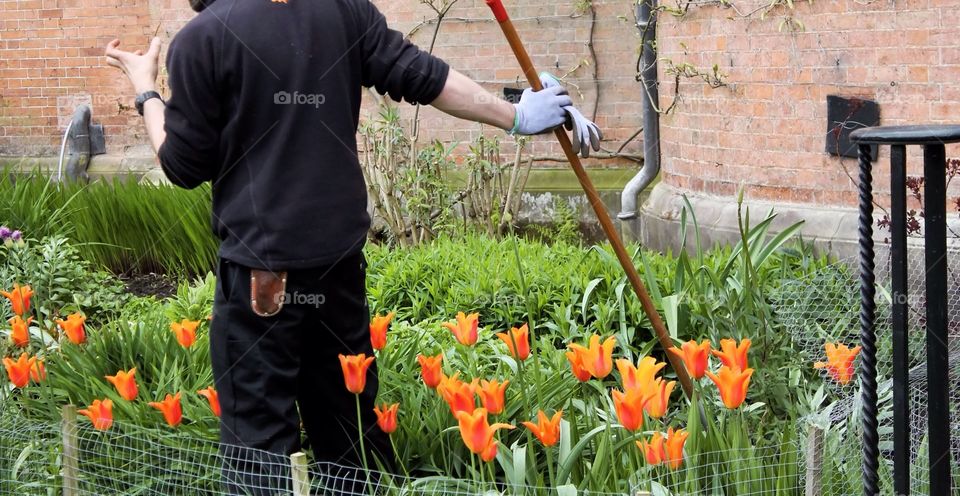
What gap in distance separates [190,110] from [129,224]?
450 centimetres

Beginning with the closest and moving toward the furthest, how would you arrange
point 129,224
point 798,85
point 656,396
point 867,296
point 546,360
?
point 867,296 < point 656,396 < point 546,360 < point 798,85 < point 129,224

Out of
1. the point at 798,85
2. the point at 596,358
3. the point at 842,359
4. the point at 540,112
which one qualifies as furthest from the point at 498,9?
the point at 798,85

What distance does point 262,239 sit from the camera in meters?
2.88

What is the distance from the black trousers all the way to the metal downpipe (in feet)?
14.0

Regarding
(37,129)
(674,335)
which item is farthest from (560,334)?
(37,129)

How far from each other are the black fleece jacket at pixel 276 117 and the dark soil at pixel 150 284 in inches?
155

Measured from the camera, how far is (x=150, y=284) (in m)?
6.95

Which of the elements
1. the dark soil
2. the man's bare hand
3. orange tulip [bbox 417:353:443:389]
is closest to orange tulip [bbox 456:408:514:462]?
orange tulip [bbox 417:353:443:389]

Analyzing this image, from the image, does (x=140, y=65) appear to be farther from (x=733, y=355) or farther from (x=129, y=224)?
(x=129, y=224)

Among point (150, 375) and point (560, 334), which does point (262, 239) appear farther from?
point (560, 334)

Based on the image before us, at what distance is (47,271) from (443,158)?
8.53ft

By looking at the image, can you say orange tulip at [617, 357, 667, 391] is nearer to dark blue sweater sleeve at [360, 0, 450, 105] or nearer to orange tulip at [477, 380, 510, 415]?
orange tulip at [477, 380, 510, 415]

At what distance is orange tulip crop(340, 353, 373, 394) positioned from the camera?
9.61ft

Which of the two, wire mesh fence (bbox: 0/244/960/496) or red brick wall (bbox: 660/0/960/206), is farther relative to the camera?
red brick wall (bbox: 660/0/960/206)
